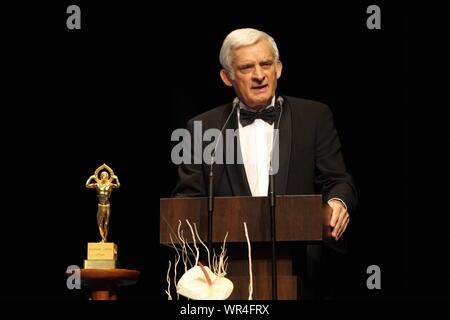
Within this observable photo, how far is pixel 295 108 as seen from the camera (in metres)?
4.18

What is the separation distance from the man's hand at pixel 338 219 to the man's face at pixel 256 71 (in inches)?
27.7

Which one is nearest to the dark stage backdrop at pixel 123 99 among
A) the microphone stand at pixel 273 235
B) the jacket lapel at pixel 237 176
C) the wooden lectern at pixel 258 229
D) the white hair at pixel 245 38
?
the white hair at pixel 245 38

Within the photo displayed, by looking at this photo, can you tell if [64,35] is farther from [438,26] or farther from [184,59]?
[438,26]

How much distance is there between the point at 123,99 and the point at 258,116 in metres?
1.25

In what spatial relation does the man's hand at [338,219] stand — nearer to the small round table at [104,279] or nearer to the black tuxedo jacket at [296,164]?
the black tuxedo jacket at [296,164]

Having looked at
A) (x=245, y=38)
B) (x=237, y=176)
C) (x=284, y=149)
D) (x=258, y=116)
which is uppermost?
(x=245, y=38)

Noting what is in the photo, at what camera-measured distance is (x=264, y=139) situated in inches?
171

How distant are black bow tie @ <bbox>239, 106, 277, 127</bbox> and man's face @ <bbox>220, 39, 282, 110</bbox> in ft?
0.12

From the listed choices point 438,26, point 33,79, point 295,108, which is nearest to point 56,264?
point 33,79

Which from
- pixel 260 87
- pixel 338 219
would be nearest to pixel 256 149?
pixel 260 87

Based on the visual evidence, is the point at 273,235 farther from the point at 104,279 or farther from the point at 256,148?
the point at 256,148

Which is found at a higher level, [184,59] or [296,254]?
[184,59]

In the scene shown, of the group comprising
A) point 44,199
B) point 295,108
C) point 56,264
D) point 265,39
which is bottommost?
point 56,264

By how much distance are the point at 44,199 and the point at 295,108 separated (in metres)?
1.74
